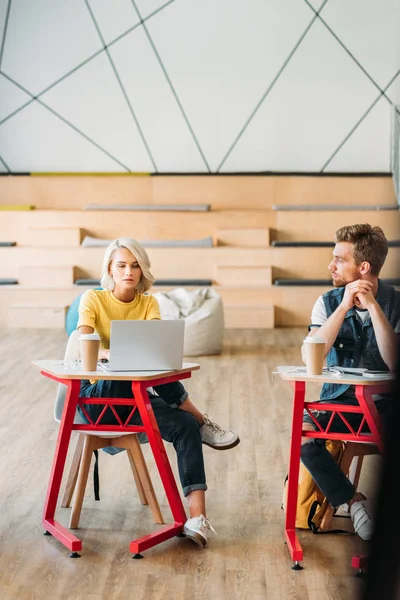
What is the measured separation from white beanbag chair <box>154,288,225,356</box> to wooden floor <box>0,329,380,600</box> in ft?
5.67

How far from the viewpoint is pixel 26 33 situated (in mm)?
8594

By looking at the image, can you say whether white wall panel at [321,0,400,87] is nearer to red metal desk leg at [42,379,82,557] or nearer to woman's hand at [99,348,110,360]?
woman's hand at [99,348,110,360]

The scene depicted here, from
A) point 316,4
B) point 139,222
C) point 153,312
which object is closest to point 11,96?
point 139,222

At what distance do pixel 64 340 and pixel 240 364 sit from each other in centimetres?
173

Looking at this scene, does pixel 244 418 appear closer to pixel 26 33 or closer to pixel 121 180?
pixel 121 180

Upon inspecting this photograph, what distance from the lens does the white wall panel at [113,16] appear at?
8539mm

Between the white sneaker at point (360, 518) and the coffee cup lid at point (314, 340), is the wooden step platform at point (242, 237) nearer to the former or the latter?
the white sneaker at point (360, 518)

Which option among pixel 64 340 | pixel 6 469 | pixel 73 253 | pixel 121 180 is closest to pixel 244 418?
pixel 6 469

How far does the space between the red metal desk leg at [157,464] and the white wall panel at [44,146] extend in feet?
21.4

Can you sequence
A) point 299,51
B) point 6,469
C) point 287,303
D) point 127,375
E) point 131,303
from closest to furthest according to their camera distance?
point 127,375, point 131,303, point 6,469, point 287,303, point 299,51

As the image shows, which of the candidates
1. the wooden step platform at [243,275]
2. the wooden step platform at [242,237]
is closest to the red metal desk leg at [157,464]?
the wooden step platform at [243,275]

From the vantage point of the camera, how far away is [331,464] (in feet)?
8.29

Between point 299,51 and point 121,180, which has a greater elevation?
point 299,51

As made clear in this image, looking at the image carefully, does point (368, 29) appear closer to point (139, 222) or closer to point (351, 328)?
point (139, 222)
